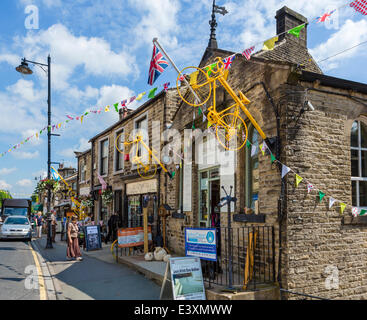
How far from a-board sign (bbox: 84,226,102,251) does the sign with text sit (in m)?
8.36

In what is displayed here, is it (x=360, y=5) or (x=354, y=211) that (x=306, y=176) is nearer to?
(x=354, y=211)

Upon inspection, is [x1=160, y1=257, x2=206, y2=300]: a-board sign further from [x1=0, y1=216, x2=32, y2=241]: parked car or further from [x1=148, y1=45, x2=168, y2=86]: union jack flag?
[x1=0, y1=216, x2=32, y2=241]: parked car

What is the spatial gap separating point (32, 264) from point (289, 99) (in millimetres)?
9232

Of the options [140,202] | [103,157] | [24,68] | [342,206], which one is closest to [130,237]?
[140,202]

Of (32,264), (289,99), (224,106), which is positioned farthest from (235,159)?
(32,264)

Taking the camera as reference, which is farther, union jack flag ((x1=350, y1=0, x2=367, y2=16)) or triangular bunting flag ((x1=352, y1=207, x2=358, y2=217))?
triangular bunting flag ((x1=352, y1=207, x2=358, y2=217))

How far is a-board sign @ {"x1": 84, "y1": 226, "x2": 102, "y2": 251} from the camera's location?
44.1ft

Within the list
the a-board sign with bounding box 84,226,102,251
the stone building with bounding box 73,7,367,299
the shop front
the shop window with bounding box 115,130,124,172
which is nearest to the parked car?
the shop window with bounding box 115,130,124,172

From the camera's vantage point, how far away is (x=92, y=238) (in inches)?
534

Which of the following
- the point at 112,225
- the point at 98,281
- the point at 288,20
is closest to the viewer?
the point at 98,281

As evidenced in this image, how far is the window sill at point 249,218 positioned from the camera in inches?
269

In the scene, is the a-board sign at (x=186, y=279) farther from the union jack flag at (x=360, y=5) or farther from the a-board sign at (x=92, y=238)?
the a-board sign at (x=92, y=238)

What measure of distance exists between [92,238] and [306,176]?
32.1 feet

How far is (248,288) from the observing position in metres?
6.10
